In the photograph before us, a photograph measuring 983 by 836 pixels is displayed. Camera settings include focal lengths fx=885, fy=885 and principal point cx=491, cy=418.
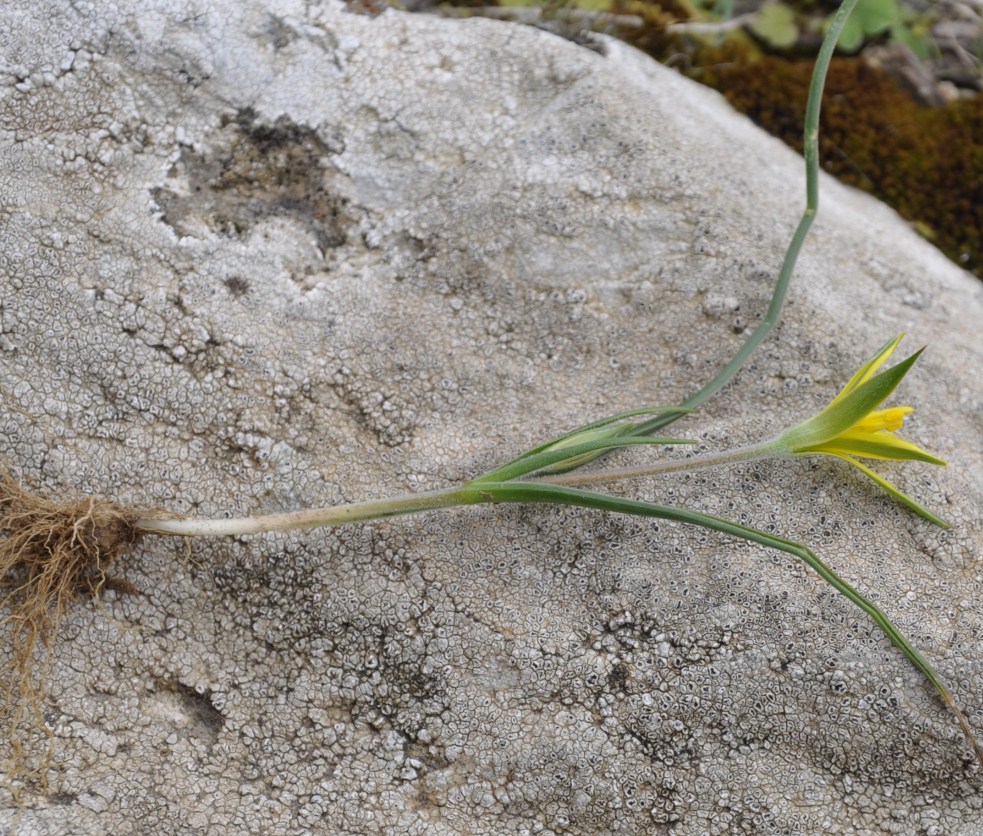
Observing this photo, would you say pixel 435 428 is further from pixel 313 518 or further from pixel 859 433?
pixel 859 433

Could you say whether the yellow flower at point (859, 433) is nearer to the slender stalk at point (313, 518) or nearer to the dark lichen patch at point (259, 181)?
the slender stalk at point (313, 518)

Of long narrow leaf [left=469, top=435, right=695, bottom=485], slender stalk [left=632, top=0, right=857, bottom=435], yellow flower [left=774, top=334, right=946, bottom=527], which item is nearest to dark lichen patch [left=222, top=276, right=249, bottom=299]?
long narrow leaf [left=469, top=435, right=695, bottom=485]

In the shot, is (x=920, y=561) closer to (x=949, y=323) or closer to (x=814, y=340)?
(x=814, y=340)

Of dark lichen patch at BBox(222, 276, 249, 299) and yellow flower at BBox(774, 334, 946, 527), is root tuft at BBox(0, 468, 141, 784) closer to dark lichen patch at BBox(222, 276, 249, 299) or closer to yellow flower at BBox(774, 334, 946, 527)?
dark lichen patch at BBox(222, 276, 249, 299)

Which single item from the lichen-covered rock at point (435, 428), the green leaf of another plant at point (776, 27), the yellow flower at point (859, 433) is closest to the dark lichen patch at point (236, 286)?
the lichen-covered rock at point (435, 428)

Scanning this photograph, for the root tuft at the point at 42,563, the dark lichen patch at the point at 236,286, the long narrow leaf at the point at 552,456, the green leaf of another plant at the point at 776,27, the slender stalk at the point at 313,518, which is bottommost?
the root tuft at the point at 42,563

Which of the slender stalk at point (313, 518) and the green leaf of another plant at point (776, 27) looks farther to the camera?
the green leaf of another plant at point (776, 27)
